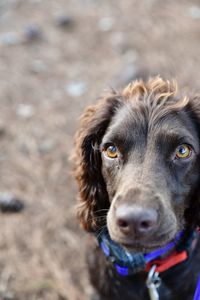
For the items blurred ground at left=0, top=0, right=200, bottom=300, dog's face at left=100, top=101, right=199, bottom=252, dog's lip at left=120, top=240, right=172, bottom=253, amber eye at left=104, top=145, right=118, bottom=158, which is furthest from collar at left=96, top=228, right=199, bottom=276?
blurred ground at left=0, top=0, right=200, bottom=300

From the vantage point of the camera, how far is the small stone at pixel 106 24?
315 inches

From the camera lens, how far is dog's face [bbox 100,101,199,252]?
2797mm

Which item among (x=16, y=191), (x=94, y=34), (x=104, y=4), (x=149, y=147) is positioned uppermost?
(x=104, y=4)

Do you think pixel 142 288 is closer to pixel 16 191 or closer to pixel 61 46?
pixel 16 191

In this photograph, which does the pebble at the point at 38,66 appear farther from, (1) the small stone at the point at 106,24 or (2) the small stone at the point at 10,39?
(1) the small stone at the point at 106,24

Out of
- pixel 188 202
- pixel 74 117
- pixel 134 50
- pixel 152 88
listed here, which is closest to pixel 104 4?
pixel 134 50

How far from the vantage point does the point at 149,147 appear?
314cm

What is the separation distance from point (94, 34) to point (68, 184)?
130 inches

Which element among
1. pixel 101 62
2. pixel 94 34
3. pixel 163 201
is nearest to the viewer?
pixel 163 201

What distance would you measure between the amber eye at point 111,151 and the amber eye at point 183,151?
0.39 m

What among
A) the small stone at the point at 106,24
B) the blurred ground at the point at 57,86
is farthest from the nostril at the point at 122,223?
the small stone at the point at 106,24

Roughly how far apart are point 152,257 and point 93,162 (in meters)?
0.76

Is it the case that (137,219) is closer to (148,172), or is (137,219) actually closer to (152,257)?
(148,172)

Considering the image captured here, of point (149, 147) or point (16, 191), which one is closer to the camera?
point (149, 147)
